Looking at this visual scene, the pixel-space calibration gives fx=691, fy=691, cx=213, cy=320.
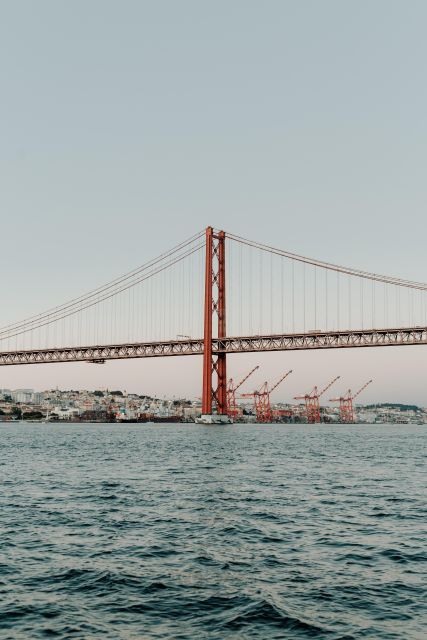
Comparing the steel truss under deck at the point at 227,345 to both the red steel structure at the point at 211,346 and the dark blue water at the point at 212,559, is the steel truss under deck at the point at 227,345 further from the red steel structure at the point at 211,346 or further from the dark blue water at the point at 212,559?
the dark blue water at the point at 212,559

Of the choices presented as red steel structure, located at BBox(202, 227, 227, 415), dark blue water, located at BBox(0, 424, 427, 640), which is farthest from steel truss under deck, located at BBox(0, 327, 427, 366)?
dark blue water, located at BBox(0, 424, 427, 640)

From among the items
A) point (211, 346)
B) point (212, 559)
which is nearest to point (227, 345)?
point (211, 346)

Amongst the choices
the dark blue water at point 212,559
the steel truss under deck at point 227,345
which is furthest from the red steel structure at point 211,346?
the dark blue water at point 212,559

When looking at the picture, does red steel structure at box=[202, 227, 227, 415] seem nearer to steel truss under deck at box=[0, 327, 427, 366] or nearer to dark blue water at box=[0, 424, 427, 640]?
steel truss under deck at box=[0, 327, 427, 366]

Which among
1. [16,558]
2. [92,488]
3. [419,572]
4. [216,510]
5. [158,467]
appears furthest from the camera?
[158,467]

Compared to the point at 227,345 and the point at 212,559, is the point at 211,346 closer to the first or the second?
the point at 227,345

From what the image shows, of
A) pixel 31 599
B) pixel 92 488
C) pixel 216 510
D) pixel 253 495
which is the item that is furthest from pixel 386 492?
pixel 31 599

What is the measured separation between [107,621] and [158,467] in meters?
24.2

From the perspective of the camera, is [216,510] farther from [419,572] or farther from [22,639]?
[22,639]

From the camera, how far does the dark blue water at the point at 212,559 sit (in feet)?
34.0

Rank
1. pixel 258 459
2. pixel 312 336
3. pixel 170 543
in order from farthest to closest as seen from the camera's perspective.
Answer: pixel 312 336 < pixel 258 459 < pixel 170 543

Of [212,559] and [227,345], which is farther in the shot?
[227,345]

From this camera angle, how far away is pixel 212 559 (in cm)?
1422

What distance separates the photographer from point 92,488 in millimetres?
25469
